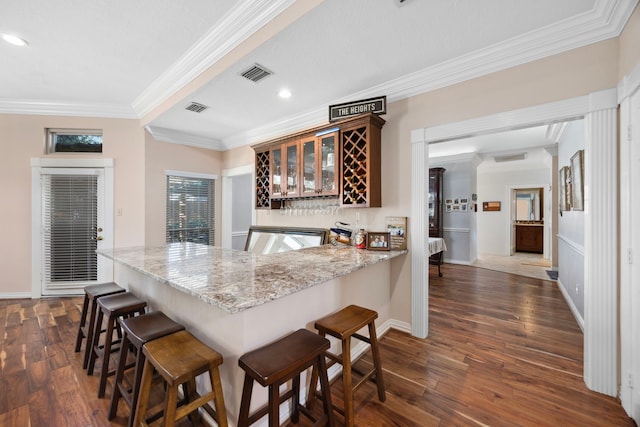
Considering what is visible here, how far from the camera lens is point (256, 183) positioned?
4.13 metres

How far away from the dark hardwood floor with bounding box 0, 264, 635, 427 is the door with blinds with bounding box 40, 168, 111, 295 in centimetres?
61

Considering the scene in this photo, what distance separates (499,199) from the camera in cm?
791

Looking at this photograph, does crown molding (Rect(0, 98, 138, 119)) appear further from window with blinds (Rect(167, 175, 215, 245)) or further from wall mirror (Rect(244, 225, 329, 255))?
wall mirror (Rect(244, 225, 329, 255))

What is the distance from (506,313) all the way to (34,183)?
670cm

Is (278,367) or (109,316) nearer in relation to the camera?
(278,367)

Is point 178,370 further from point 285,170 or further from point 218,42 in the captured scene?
point 285,170

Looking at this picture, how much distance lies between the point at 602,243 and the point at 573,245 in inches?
80.0

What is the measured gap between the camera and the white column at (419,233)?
2654mm

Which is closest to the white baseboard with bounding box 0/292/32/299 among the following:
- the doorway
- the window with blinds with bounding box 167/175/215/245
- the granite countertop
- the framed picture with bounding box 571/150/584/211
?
the window with blinds with bounding box 167/175/215/245

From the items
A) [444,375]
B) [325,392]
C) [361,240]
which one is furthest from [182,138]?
[444,375]

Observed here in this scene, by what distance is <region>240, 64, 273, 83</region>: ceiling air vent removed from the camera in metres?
2.43

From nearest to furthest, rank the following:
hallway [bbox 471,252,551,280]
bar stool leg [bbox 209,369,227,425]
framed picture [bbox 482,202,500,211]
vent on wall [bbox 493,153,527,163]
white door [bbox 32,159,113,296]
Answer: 1. bar stool leg [bbox 209,369,227,425]
2. white door [bbox 32,159,113,296]
3. hallway [bbox 471,252,551,280]
4. vent on wall [bbox 493,153,527,163]
5. framed picture [bbox 482,202,500,211]

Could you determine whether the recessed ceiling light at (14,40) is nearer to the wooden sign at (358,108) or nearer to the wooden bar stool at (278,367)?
the wooden sign at (358,108)

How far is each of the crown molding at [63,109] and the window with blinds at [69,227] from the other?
3.01ft
